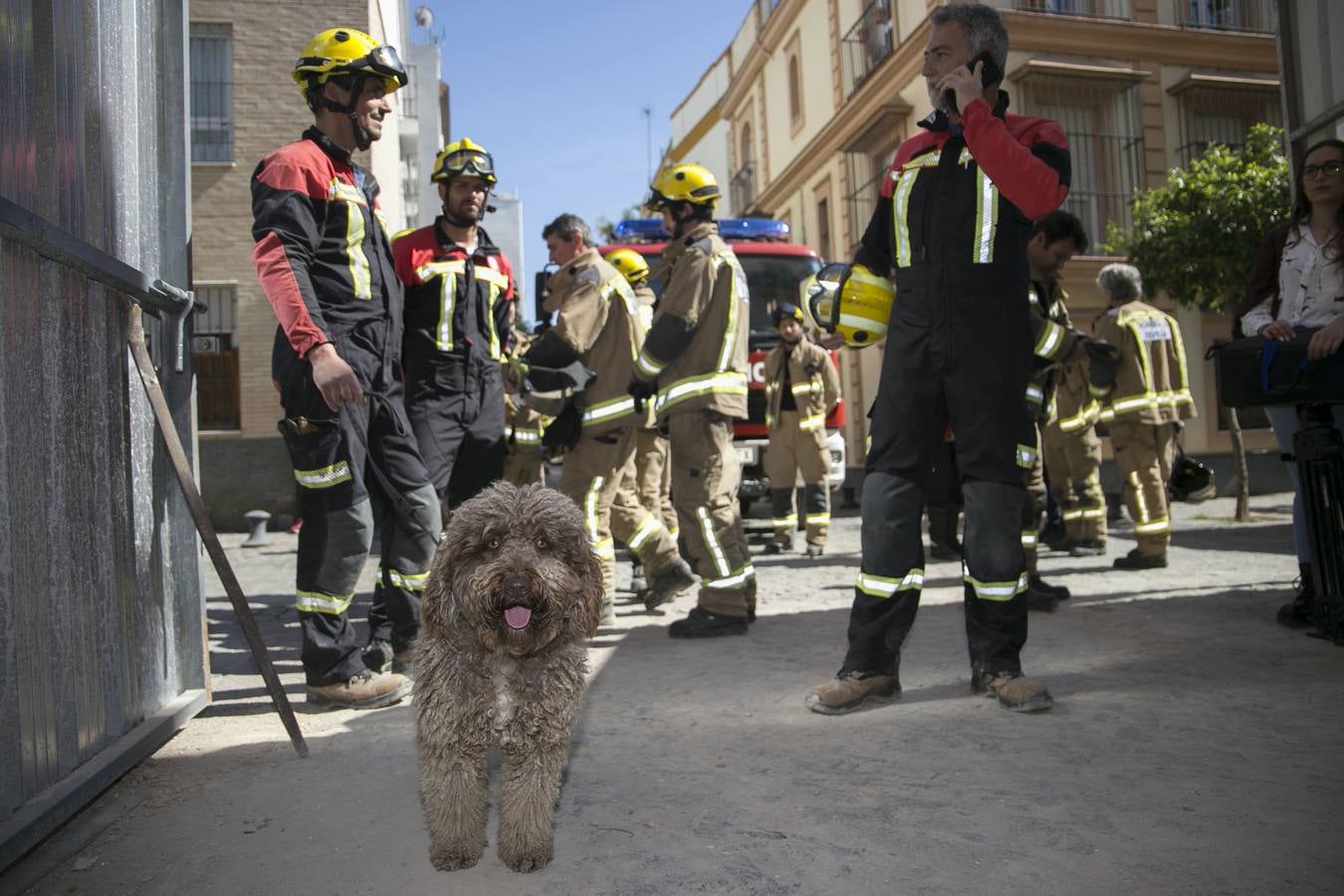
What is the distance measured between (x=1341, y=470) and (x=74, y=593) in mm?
5101

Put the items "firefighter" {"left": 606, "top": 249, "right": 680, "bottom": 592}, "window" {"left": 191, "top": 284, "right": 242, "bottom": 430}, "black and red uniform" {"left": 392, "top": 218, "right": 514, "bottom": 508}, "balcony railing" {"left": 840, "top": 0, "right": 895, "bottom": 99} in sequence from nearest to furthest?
"black and red uniform" {"left": 392, "top": 218, "right": 514, "bottom": 508}
"firefighter" {"left": 606, "top": 249, "right": 680, "bottom": 592}
"window" {"left": 191, "top": 284, "right": 242, "bottom": 430}
"balcony railing" {"left": 840, "top": 0, "right": 895, "bottom": 99}

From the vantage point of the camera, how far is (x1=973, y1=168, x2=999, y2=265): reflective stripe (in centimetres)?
396

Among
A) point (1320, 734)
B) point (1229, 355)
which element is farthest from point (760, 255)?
point (1320, 734)

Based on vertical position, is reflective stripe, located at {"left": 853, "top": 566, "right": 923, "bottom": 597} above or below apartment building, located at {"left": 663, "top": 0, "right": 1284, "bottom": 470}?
below

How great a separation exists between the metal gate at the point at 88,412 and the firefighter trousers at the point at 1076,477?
6.26m

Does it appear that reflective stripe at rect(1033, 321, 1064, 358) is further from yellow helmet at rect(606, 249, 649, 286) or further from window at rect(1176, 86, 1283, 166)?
window at rect(1176, 86, 1283, 166)

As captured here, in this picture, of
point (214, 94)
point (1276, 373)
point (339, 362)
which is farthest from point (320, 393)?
point (214, 94)

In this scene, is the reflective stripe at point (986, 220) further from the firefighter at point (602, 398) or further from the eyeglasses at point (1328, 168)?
the firefighter at point (602, 398)

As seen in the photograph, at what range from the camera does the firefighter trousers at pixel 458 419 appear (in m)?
5.04

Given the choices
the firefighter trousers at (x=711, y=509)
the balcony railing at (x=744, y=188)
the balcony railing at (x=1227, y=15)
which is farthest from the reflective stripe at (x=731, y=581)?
the balcony railing at (x=744, y=188)

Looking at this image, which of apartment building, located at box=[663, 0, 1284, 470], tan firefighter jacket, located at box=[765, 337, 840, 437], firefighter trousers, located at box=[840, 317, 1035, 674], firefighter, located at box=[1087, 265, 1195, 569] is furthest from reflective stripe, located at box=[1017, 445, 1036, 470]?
apartment building, located at box=[663, 0, 1284, 470]

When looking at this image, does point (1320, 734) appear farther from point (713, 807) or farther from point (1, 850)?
point (1, 850)

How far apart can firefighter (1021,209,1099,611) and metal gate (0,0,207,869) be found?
4.17 meters

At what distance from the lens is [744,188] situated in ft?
105
